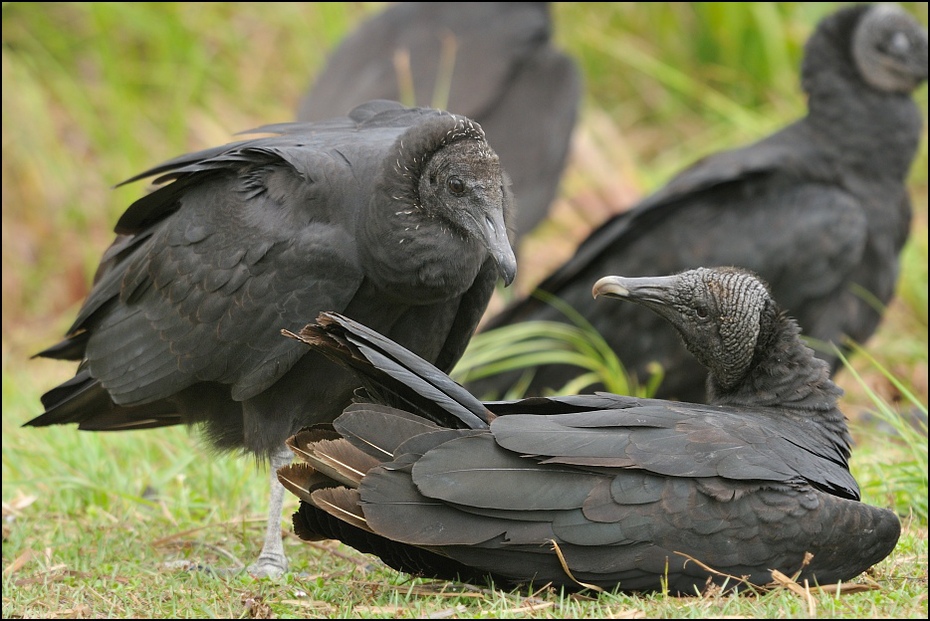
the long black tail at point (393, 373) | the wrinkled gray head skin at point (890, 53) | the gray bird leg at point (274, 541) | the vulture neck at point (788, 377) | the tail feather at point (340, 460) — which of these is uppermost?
the wrinkled gray head skin at point (890, 53)

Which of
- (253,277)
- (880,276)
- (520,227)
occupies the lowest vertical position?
(880,276)

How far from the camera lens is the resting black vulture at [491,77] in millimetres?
6762

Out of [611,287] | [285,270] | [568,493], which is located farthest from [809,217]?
[568,493]

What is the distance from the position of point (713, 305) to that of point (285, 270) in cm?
120

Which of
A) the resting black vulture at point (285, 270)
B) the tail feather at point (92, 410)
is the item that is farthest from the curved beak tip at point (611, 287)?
the tail feather at point (92, 410)

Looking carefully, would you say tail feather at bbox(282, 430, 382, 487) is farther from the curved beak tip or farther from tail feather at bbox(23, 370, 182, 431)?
tail feather at bbox(23, 370, 182, 431)

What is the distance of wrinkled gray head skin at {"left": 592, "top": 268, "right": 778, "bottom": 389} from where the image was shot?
3.32m

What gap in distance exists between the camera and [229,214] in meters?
3.63

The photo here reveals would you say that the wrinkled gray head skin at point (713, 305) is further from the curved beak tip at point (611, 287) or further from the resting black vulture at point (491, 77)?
the resting black vulture at point (491, 77)

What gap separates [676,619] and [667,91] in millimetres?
6477

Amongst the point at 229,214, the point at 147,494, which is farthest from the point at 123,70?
the point at 229,214

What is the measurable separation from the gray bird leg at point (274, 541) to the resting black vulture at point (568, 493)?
501 millimetres

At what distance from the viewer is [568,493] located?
2930mm

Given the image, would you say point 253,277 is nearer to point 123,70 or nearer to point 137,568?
point 137,568
